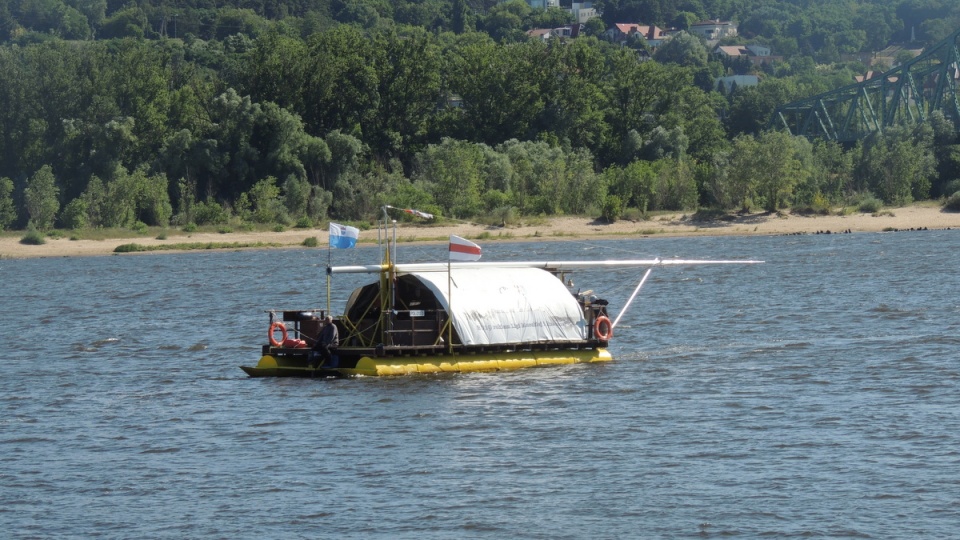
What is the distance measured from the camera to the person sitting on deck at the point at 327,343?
114ft

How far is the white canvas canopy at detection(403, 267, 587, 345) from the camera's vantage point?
35125 mm

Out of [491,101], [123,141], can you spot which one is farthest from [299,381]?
[491,101]

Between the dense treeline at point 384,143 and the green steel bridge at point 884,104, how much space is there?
17958 millimetres

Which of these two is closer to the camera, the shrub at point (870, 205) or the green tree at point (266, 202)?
the green tree at point (266, 202)

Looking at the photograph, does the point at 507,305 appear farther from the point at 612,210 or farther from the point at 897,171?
the point at 897,171

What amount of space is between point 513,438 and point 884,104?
453 feet

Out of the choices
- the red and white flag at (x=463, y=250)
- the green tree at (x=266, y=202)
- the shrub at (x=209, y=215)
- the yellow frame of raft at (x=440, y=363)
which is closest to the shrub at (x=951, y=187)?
the green tree at (x=266, y=202)

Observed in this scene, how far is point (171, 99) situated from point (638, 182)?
1530 inches

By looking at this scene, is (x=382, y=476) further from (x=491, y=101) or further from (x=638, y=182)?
(x=491, y=101)

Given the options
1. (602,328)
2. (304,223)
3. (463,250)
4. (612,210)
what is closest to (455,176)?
(612,210)

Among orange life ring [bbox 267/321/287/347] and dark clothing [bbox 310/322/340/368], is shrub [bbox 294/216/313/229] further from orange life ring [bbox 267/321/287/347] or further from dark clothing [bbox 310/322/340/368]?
dark clothing [bbox 310/322/340/368]

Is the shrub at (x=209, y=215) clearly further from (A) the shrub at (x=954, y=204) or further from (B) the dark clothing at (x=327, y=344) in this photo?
(B) the dark clothing at (x=327, y=344)

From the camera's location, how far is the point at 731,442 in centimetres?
2770

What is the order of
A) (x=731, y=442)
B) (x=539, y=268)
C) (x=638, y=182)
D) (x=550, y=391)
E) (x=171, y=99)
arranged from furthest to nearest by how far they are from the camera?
(x=171, y=99), (x=638, y=182), (x=539, y=268), (x=550, y=391), (x=731, y=442)
